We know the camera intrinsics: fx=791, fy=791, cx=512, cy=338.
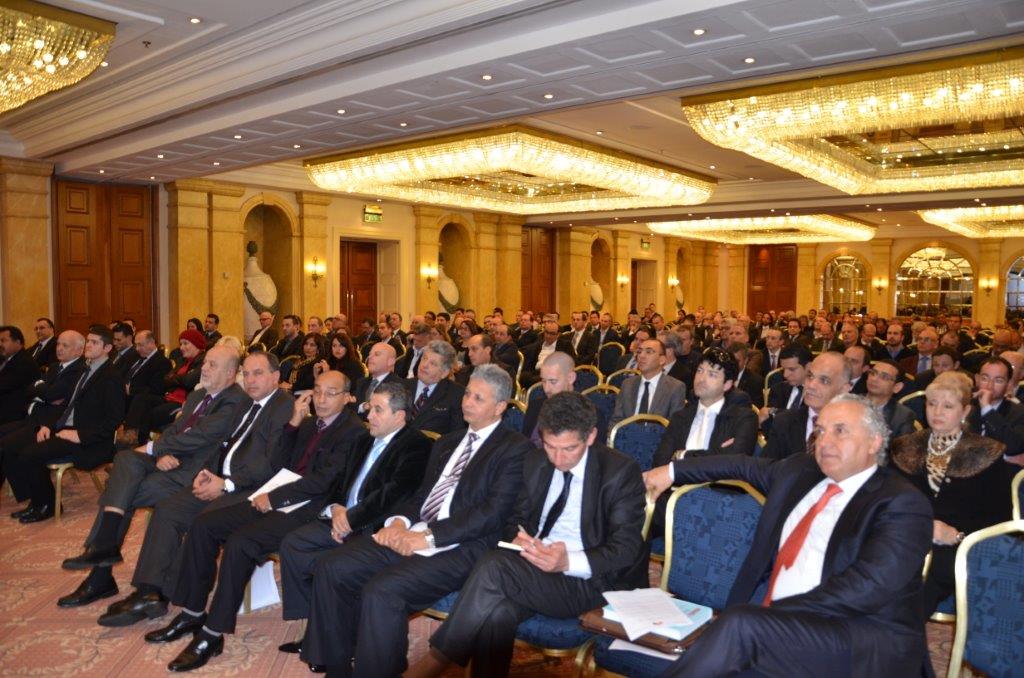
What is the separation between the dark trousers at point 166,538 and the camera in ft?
13.8

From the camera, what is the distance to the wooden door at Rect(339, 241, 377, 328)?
1734 cm

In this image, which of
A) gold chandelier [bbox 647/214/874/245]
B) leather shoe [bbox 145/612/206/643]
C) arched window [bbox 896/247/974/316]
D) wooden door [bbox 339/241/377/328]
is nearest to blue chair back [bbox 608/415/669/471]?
leather shoe [bbox 145/612/206/643]

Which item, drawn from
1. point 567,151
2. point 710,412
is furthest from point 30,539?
point 567,151

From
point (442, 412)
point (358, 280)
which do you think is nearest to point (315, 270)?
point (358, 280)

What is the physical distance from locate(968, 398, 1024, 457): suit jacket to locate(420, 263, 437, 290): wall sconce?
1389 centimetres

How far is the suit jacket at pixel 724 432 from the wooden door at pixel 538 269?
54.1ft

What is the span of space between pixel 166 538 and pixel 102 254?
1053cm

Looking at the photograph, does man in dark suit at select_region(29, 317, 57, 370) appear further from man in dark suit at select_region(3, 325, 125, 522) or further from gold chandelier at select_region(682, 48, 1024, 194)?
gold chandelier at select_region(682, 48, 1024, 194)

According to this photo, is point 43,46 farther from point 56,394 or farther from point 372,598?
point 372,598

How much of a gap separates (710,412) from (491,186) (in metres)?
12.1

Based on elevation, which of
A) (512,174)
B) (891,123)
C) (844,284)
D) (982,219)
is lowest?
(844,284)

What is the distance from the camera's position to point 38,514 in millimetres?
5973

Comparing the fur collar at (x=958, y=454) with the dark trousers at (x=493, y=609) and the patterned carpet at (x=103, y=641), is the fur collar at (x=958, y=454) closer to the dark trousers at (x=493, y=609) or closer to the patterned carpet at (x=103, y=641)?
the patterned carpet at (x=103, y=641)

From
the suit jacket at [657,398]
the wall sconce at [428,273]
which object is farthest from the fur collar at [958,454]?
the wall sconce at [428,273]
